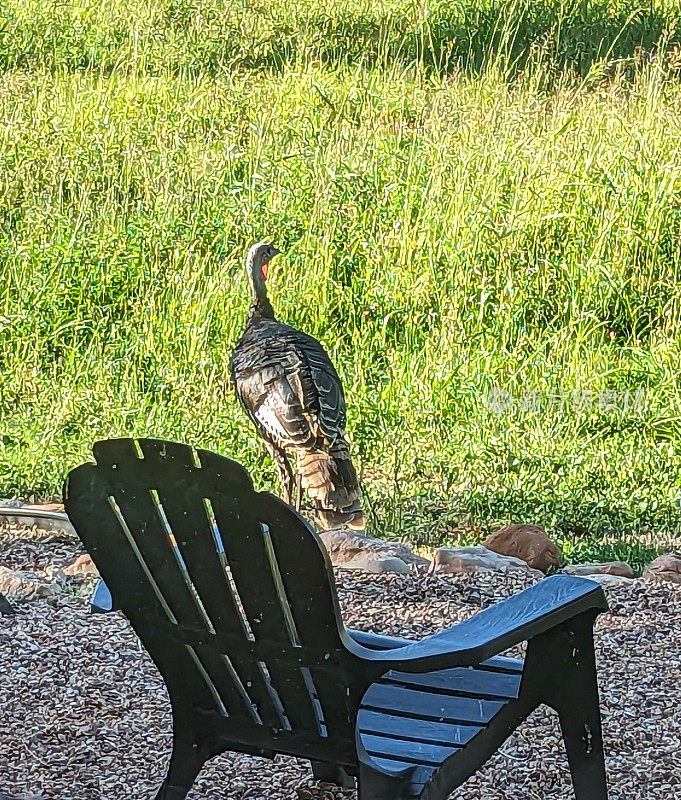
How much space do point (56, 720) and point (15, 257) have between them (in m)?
6.35

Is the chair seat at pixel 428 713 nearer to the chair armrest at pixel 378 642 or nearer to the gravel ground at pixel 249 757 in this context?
the chair armrest at pixel 378 642

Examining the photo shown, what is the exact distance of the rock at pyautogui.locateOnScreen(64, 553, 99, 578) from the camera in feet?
16.3

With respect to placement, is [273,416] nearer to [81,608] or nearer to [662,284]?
[81,608]

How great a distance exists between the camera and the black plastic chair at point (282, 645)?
248 centimetres

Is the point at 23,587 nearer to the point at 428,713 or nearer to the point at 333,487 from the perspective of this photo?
the point at 333,487

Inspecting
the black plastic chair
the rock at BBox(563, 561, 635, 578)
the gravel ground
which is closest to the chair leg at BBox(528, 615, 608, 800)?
the black plastic chair

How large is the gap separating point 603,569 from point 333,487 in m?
1.13

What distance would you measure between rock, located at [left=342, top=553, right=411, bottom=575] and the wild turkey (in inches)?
15.0

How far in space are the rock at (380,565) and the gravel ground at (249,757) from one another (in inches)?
2.4

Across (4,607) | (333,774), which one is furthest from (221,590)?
(4,607)

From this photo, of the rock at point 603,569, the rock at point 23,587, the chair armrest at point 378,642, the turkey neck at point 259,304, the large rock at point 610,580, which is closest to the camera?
the chair armrest at point 378,642

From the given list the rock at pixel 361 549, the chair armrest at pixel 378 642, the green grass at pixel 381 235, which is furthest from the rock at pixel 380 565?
the chair armrest at pixel 378 642

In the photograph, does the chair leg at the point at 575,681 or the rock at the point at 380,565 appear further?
the rock at the point at 380,565

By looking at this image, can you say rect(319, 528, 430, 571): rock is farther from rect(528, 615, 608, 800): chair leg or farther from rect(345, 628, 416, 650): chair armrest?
rect(528, 615, 608, 800): chair leg
